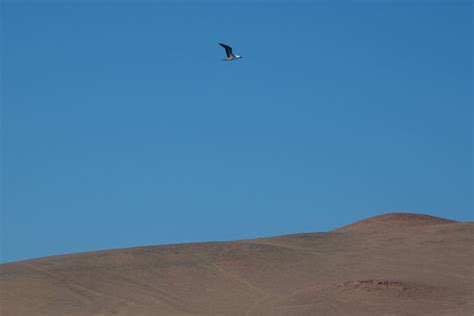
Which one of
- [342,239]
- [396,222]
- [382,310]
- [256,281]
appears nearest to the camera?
[382,310]

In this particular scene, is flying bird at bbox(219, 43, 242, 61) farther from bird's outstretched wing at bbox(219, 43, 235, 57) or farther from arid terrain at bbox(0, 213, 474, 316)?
arid terrain at bbox(0, 213, 474, 316)

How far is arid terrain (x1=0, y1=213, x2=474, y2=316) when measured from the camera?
122 ft

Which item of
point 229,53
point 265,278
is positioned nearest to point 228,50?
point 229,53

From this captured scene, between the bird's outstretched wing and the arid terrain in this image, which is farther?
the bird's outstretched wing

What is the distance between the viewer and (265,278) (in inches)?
1624

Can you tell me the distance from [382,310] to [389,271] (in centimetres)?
595

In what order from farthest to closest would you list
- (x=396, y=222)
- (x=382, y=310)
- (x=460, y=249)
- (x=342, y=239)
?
(x=396, y=222)
(x=342, y=239)
(x=460, y=249)
(x=382, y=310)

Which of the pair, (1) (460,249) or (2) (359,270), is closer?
(2) (359,270)

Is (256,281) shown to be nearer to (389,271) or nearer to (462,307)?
(389,271)

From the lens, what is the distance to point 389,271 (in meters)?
42.2

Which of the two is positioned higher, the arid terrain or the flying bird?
the flying bird

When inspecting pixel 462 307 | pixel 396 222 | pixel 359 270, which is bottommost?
pixel 462 307

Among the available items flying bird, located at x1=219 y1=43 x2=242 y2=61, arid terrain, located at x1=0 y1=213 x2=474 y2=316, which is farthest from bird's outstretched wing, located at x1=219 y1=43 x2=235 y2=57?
arid terrain, located at x1=0 y1=213 x2=474 y2=316

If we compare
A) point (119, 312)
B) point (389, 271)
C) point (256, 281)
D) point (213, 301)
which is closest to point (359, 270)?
point (389, 271)
